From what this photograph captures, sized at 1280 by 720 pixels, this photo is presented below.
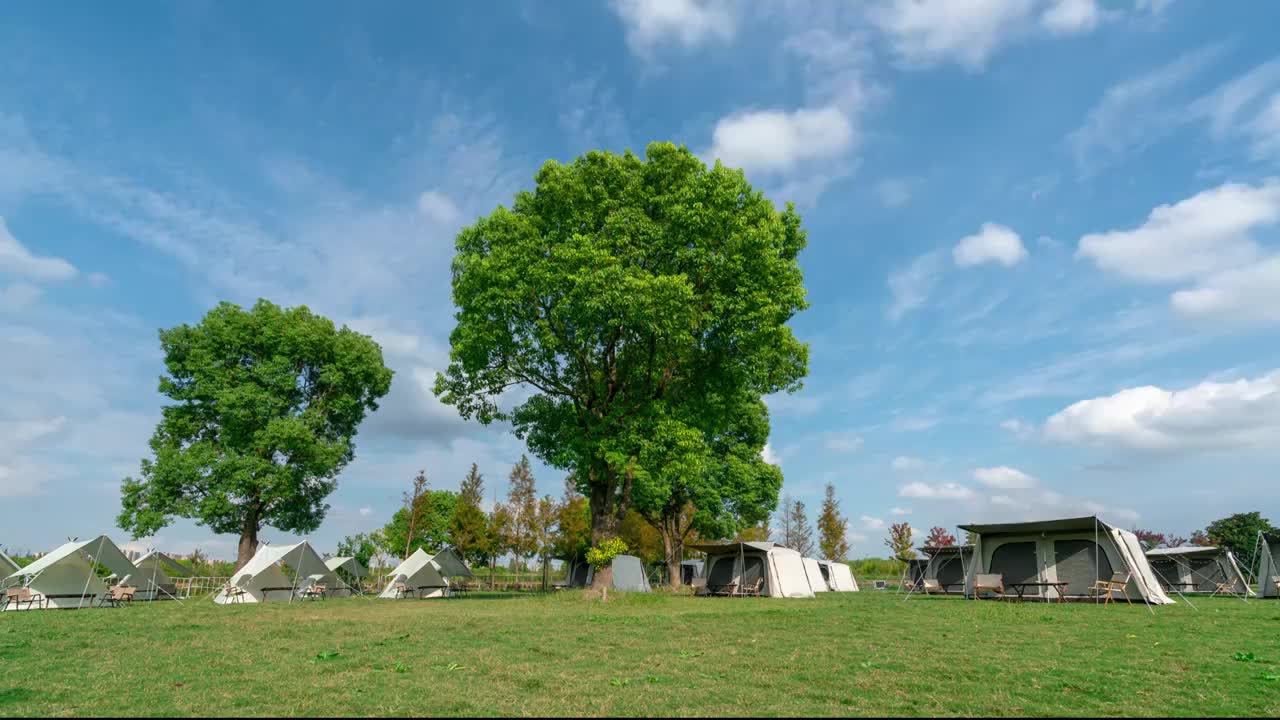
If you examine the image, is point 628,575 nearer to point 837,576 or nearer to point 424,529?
point 837,576

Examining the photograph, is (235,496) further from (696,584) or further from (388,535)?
(696,584)

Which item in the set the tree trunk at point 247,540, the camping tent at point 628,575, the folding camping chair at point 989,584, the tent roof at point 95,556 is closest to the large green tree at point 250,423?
the tree trunk at point 247,540

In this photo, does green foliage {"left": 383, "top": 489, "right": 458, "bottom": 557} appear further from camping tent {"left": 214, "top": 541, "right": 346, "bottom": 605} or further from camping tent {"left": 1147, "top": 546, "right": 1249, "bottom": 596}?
camping tent {"left": 1147, "top": 546, "right": 1249, "bottom": 596}

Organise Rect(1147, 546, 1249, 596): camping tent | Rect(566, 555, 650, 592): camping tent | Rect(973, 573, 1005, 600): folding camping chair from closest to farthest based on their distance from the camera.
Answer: Rect(973, 573, 1005, 600): folding camping chair → Rect(566, 555, 650, 592): camping tent → Rect(1147, 546, 1249, 596): camping tent

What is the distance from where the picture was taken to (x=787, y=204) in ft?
84.2

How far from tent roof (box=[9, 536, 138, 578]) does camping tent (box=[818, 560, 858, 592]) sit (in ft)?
125

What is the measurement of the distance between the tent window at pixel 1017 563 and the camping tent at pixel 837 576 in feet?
59.7

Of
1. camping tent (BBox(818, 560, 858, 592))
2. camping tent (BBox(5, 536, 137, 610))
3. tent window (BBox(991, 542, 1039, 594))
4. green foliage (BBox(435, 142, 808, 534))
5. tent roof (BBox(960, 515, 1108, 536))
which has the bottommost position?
camping tent (BBox(818, 560, 858, 592))

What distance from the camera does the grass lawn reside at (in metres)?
6.81

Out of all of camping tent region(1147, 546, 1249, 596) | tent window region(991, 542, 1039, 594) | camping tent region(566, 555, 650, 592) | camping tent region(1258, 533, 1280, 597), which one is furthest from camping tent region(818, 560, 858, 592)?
camping tent region(1258, 533, 1280, 597)

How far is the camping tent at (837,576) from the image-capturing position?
44.3 m

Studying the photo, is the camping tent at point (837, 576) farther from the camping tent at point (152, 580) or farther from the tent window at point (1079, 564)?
the camping tent at point (152, 580)

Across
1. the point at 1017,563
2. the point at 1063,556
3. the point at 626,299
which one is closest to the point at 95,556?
the point at 626,299

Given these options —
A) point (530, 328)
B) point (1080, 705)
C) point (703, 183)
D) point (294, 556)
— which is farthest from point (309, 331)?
point (1080, 705)
